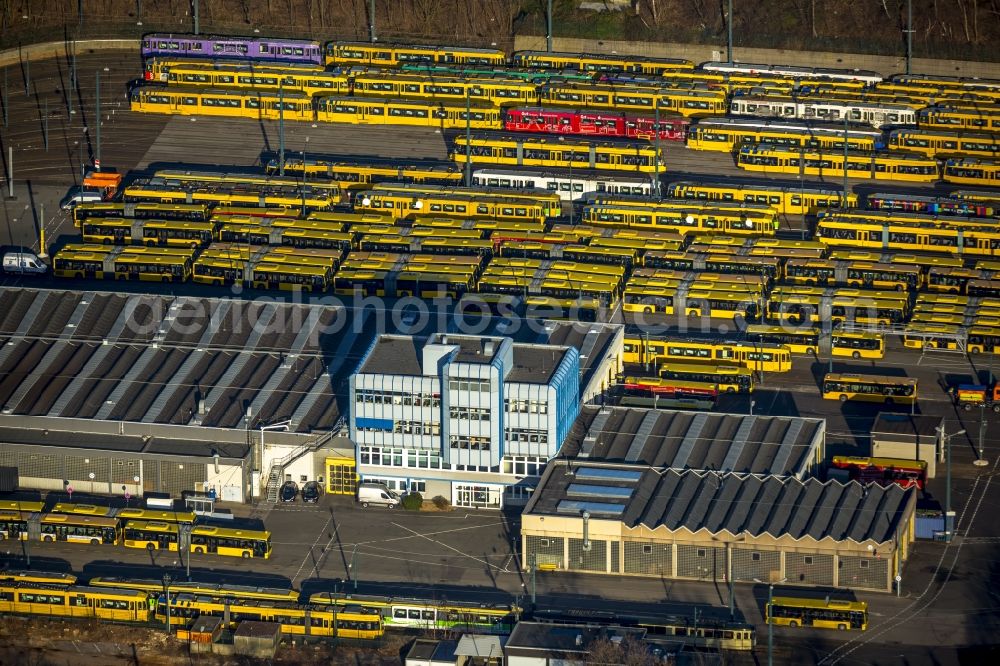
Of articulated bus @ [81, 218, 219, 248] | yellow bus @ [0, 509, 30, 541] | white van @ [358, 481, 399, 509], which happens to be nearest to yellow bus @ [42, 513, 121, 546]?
yellow bus @ [0, 509, 30, 541]

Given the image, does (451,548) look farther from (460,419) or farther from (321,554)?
(460,419)

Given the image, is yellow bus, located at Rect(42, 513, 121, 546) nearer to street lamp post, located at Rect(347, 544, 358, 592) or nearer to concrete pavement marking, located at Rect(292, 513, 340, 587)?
concrete pavement marking, located at Rect(292, 513, 340, 587)

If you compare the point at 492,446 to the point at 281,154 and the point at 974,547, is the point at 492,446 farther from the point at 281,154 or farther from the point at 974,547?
the point at 281,154

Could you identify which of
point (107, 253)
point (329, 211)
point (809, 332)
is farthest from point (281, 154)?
point (809, 332)

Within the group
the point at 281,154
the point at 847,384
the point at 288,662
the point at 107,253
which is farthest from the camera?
the point at 281,154

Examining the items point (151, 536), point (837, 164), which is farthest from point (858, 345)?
point (151, 536)

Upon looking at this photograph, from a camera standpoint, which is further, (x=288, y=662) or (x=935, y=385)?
(x=935, y=385)

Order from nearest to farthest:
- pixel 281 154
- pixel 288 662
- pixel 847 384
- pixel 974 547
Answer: pixel 288 662 < pixel 974 547 < pixel 847 384 < pixel 281 154

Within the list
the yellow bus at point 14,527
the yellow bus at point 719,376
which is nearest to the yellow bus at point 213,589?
the yellow bus at point 14,527
